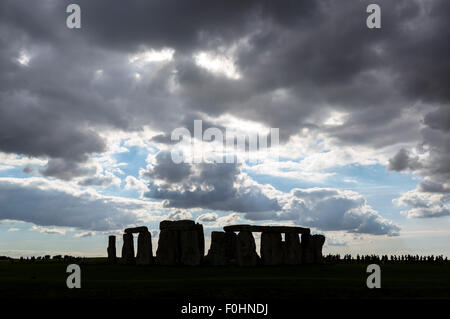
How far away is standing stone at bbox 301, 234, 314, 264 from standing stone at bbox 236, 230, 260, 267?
5.02 metres

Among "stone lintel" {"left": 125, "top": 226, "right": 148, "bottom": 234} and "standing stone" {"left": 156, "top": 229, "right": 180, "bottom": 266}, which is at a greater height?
"stone lintel" {"left": 125, "top": 226, "right": 148, "bottom": 234}

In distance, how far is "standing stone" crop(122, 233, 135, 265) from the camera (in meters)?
30.8

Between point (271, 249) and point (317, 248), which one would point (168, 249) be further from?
point (317, 248)

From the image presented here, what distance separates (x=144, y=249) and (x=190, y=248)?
3.52 m

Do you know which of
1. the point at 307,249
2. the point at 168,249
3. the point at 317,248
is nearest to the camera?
the point at 168,249

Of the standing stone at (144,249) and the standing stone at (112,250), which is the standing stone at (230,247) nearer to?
the standing stone at (144,249)

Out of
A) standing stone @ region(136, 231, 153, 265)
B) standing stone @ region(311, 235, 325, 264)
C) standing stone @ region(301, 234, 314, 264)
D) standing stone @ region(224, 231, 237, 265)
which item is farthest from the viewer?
standing stone @ region(311, 235, 325, 264)

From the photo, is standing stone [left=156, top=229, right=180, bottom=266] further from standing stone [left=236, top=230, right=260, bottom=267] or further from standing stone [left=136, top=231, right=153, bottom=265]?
standing stone [left=236, top=230, right=260, bottom=267]

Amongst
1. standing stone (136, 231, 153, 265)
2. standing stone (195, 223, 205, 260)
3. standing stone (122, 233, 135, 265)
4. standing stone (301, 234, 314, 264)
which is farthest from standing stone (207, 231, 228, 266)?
standing stone (122, 233, 135, 265)

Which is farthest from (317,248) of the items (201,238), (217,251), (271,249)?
(217,251)

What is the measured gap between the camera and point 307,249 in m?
30.0
